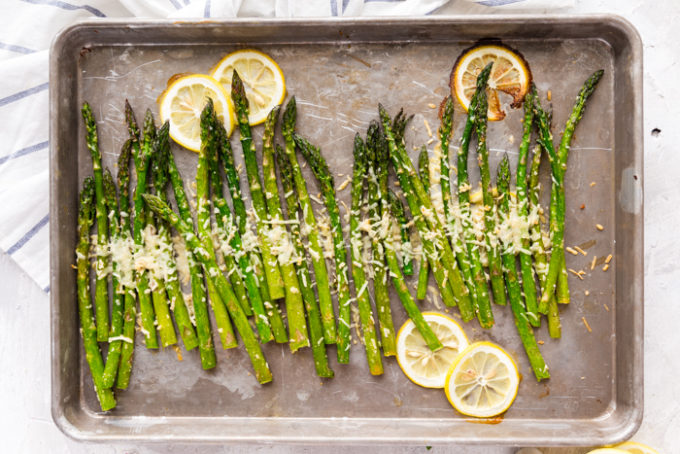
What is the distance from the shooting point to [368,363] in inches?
98.6

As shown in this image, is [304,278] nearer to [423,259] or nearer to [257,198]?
[257,198]

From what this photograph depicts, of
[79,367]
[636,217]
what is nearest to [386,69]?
[636,217]

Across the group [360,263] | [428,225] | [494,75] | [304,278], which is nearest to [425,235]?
[428,225]

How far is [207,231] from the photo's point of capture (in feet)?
8.13

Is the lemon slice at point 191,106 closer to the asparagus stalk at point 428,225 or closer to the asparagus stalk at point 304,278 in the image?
the asparagus stalk at point 304,278

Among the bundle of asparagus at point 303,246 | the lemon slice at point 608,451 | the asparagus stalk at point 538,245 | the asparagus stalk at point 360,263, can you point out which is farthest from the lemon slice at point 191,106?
the lemon slice at point 608,451

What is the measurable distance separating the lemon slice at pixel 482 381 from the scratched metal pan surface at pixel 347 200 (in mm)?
97

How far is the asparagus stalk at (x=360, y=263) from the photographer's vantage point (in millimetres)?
2447

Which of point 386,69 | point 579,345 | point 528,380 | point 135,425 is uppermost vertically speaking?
point 386,69

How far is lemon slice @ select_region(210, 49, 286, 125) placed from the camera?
2494 millimetres

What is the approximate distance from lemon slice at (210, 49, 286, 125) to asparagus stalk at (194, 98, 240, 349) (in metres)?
0.25

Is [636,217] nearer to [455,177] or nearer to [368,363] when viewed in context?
[455,177]

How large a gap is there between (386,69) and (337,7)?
386mm

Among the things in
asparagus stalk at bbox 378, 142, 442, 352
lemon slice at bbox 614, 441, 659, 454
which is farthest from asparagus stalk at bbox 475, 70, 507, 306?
lemon slice at bbox 614, 441, 659, 454
